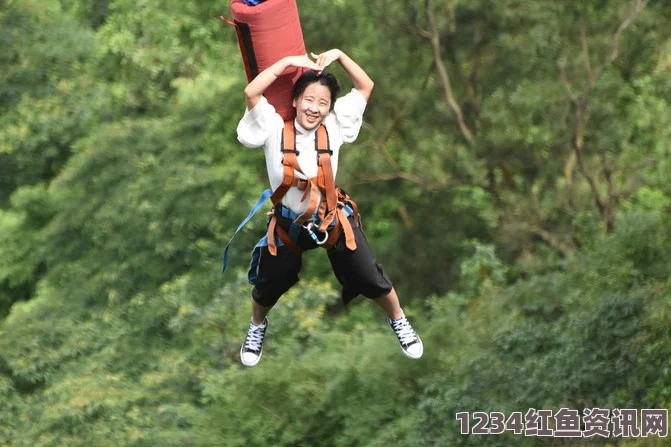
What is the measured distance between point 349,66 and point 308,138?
13.3 inches

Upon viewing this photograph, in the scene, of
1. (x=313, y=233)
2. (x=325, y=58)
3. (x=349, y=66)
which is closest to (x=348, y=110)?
(x=349, y=66)

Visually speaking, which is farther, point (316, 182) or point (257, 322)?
point (257, 322)

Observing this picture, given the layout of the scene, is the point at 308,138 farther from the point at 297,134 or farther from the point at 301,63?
the point at 301,63

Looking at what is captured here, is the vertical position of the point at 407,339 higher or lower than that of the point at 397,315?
lower

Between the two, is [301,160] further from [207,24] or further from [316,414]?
[207,24]

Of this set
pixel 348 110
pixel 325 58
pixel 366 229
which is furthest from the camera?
pixel 366 229

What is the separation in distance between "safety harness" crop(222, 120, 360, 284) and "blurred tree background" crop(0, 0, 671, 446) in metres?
5.06

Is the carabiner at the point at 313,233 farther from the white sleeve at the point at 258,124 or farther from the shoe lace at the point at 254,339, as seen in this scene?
the shoe lace at the point at 254,339

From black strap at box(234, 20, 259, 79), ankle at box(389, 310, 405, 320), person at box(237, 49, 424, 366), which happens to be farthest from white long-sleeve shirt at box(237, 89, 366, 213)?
ankle at box(389, 310, 405, 320)

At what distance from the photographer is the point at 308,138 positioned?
4.64m

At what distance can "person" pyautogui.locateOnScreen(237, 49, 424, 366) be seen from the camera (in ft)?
14.9

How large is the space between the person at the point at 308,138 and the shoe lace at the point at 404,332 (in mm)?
112

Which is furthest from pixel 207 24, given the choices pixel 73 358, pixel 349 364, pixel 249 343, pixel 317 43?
pixel 249 343

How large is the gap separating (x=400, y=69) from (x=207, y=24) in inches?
154
